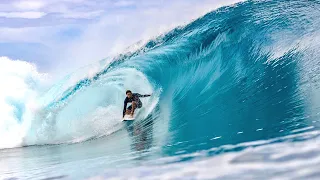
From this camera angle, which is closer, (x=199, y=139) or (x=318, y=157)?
(x=318, y=157)

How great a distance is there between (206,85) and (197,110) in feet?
3.43

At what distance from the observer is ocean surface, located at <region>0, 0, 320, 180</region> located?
181 inches

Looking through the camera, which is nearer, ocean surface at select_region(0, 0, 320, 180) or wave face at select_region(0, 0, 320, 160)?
ocean surface at select_region(0, 0, 320, 180)

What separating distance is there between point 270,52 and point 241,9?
2.17m

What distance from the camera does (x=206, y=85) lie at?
896cm

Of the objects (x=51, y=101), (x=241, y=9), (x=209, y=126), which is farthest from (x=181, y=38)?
(x=209, y=126)

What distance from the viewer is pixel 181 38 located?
10.9 meters

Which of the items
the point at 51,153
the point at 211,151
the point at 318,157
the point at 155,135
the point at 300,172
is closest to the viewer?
the point at 300,172

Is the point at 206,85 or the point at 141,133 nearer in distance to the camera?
the point at 141,133

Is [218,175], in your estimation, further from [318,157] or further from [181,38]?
[181,38]

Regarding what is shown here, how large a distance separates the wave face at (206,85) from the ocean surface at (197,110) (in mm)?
28

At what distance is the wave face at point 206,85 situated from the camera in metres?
6.29

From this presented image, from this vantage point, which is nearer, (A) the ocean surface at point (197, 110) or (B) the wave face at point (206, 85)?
(A) the ocean surface at point (197, 110)

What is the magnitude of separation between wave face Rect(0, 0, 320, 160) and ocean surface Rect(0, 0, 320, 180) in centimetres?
3
